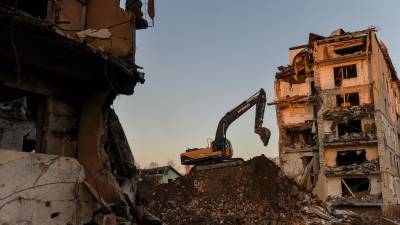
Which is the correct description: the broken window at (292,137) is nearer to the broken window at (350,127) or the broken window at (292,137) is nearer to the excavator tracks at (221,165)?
the broken window at (350,127)

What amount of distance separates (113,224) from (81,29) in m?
4.98

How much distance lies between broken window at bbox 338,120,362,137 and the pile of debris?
375 inches

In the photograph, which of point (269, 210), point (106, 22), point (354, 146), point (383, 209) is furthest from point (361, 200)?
point (106, 22)

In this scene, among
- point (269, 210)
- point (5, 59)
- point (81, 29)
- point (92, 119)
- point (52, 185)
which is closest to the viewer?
point (52, 185)

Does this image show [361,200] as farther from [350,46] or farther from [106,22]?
[106,22]

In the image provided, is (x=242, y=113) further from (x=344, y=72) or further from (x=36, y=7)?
(x=36, y=7)

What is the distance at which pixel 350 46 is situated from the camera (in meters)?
35.8

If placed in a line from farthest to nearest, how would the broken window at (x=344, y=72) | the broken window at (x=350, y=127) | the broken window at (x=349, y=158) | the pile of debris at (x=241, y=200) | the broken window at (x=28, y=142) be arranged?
the broken window at (x=344, y=72) < the broken window at (x=349, y=158) < the broken window at (x=350, y=127) < the pile of debris at (x=241, y=200) < the broken window at (x=28, y=142)

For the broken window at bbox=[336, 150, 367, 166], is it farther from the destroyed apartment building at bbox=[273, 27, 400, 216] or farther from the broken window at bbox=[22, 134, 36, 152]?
the broken window at bbox=[22, 134, 36, 152]

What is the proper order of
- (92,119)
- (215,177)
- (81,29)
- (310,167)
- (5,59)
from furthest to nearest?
(310,167)
(215,177)
(81,29)
(92,119)
(5,59)

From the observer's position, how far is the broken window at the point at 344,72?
3581cm

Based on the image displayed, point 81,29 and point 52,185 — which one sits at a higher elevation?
point 81,29

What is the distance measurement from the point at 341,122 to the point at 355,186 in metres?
5.36

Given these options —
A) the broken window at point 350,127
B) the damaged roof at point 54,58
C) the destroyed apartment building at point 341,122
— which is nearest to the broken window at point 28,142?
the damaged roof at point 54,58
